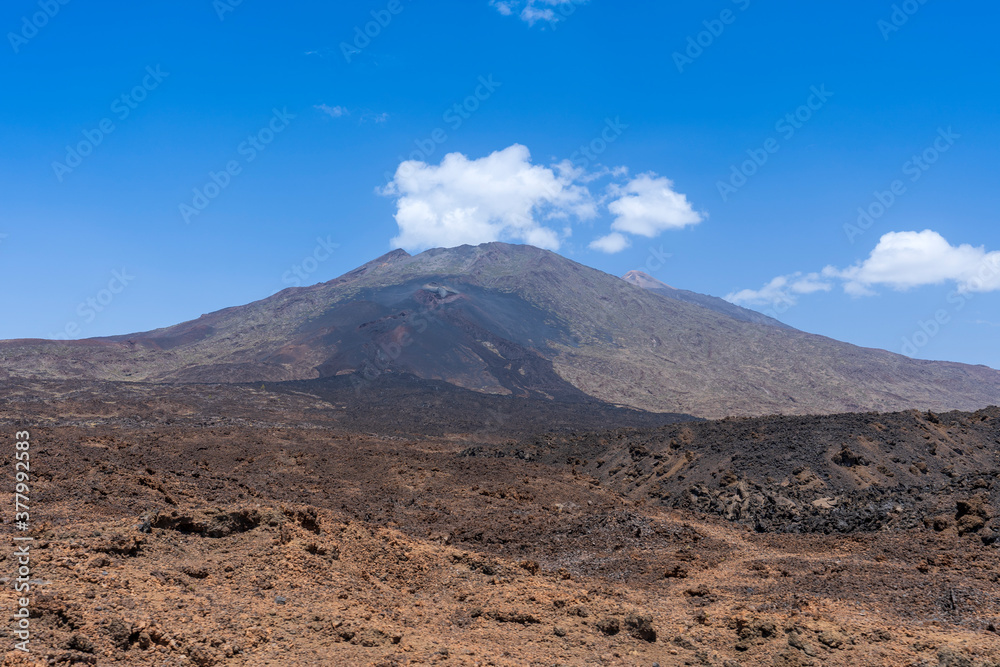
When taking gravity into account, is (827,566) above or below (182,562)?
below

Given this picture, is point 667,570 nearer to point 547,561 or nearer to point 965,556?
point 547,561

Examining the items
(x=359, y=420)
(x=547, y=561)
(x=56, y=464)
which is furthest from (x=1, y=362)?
(x=547, y=561)

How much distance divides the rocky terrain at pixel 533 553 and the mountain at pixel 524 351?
47.8 m

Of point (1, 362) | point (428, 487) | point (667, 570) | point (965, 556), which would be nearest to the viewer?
point (965, 556)

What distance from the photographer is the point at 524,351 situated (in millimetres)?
89000

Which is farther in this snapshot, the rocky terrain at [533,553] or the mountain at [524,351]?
the mountain at [524,351]

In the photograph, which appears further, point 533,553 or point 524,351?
point 524,351

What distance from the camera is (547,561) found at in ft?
47.4

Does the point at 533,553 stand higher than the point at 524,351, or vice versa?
the point at 524,351

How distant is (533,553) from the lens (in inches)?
592

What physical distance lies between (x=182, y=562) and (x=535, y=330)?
9581cm

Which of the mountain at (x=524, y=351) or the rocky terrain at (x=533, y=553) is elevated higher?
the mountain at (x=524, y=351)

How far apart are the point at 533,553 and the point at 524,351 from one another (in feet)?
243

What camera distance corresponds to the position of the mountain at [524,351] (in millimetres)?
76375
